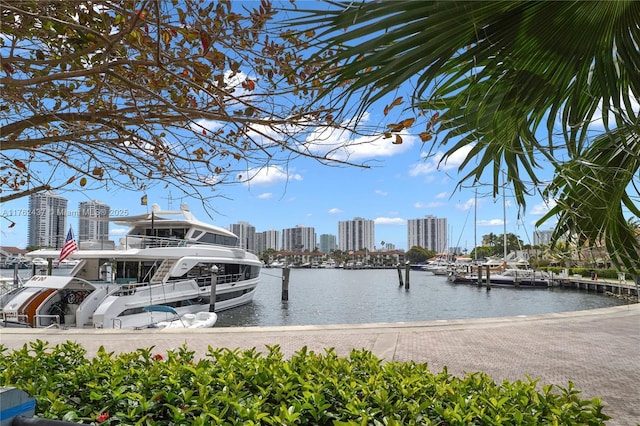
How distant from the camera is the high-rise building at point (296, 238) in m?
129

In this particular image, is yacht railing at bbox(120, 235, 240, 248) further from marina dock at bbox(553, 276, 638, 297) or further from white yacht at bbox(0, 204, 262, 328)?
marina dock at bbox(553, 276, 638, 297)

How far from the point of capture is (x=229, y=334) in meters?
10.2

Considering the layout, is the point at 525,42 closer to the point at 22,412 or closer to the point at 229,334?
the point at 22,412

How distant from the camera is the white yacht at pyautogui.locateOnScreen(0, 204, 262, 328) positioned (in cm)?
1575

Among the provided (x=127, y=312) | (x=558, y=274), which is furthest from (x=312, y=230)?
(x=127, y=312)

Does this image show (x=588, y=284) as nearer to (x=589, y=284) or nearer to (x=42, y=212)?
(x=589, y=284)

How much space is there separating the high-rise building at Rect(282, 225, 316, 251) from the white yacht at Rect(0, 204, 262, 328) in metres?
100

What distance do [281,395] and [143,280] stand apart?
760 inches

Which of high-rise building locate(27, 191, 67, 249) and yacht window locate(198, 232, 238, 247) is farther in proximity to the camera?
yacht window locate(198, 232, 238, 247)

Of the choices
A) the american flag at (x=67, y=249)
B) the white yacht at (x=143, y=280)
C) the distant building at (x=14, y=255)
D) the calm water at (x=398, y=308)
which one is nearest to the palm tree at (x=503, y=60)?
the white yacht at (x=143, y=280)

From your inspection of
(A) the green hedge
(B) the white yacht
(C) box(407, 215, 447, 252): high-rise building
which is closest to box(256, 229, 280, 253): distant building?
(C) box(407, 215, 447, 252): high-rise building

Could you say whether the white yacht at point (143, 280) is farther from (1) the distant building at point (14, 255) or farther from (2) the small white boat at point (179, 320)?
(1) the distant building at point (14, 255)

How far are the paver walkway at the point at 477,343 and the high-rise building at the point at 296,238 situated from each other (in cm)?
11619

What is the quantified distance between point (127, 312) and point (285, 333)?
9.16 m
